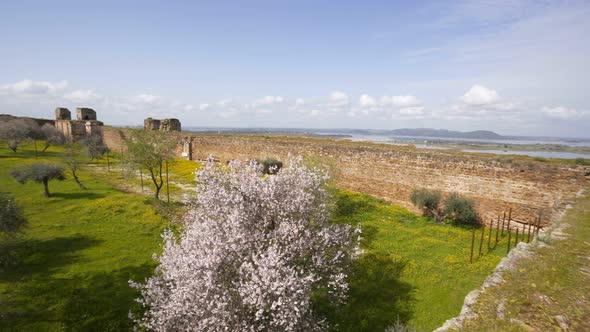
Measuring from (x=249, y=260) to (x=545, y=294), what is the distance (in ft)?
15.9

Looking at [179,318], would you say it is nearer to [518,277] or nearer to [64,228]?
[518,277]

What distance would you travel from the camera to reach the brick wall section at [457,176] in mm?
13164

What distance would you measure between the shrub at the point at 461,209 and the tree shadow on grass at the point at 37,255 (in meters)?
16.3

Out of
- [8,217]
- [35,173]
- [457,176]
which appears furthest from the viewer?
[35,173]

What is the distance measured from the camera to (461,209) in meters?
15.1

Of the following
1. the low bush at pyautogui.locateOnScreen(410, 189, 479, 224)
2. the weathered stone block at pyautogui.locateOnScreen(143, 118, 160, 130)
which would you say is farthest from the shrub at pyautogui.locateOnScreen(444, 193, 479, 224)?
the weathered stone block at pyautogui.locateOnScreen(143, 118, 160, 130)

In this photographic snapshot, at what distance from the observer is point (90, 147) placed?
111 ft

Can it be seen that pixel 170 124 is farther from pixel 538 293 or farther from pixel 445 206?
pixel 538 293

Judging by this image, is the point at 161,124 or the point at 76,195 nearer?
the point at 76,195

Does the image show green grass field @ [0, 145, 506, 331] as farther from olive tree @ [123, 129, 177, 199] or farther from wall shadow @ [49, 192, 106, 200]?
olive tree @ [123, 129, 177, 199]

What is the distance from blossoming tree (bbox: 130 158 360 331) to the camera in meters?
5.23

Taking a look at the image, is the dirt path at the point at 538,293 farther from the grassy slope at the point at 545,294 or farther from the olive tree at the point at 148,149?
the olive tree at the point at 148,149

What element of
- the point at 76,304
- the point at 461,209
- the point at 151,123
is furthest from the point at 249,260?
the point at 151,123

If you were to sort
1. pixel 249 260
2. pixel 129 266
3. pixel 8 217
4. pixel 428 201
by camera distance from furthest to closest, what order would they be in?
pixel 428 201 < pixel 129 266 < pixel 8 217 < pixel 249 260
